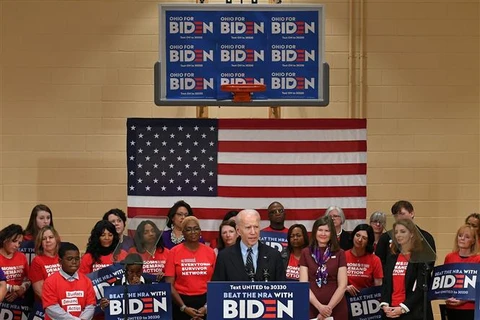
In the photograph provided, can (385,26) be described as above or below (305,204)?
above

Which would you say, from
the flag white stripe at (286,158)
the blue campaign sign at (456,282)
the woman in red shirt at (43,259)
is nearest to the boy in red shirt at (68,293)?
the woman in red shirt at (43,259)

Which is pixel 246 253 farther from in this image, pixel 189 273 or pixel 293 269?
pixel 293 269

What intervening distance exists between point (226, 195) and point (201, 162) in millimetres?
453

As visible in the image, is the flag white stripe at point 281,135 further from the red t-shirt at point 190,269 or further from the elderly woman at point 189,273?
the red t-shirt at point 190,269

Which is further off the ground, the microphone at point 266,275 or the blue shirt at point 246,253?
the blue shirt at point 246,253

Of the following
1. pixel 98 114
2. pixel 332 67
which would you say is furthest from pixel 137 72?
pixel 332 67

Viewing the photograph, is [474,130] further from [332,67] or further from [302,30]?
[302,30]

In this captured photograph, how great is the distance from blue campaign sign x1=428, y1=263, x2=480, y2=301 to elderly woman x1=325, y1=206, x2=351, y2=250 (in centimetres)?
137

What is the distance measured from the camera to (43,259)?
344 inches

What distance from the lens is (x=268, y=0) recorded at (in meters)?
10.9

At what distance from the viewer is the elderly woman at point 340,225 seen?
31.3 feet

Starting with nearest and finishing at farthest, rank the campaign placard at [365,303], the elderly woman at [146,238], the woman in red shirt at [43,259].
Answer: the elderly woman at [146,238], the woman in red shirt at [43,259], the campaign placard at [365,303]

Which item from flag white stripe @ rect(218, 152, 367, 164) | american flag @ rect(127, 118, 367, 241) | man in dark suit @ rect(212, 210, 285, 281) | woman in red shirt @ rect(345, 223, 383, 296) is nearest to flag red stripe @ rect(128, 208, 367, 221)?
american flag @ rect(127, 118, 367, 241)

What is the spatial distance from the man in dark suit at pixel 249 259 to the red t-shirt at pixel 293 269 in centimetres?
177
